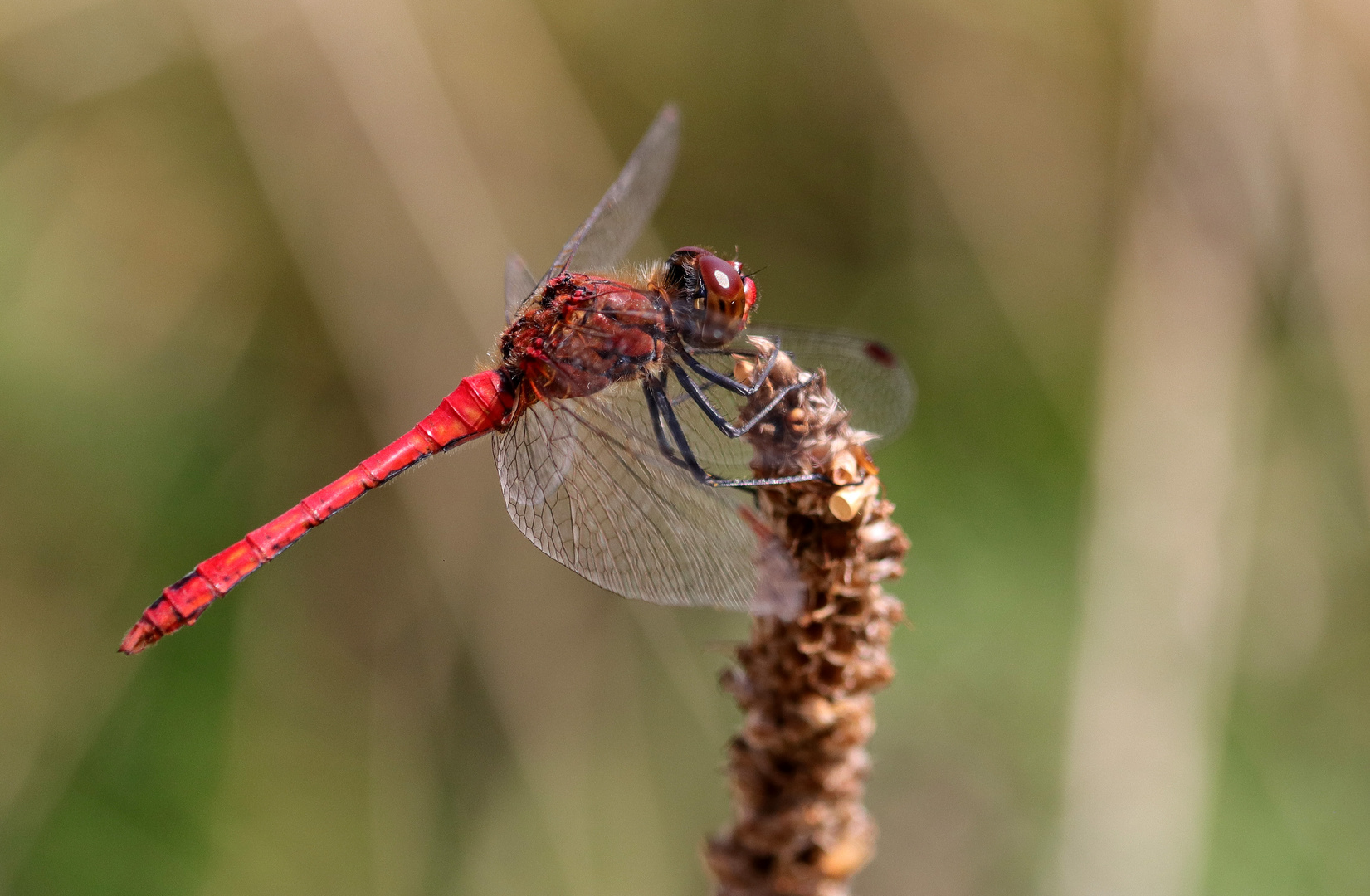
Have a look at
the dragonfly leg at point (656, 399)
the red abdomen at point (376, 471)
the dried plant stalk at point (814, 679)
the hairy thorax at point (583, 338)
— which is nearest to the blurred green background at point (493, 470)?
the red abdomen at point (376, 471)

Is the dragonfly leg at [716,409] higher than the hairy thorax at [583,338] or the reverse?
the reverse

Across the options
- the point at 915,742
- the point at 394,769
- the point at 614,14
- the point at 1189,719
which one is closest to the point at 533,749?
the point at 394,769

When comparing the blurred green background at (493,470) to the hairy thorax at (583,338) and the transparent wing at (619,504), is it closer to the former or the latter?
the hairy thorax at (583,338)

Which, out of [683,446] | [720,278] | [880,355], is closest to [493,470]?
[683,446]

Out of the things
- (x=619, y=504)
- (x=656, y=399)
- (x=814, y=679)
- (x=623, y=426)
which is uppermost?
(x=656, y=399)

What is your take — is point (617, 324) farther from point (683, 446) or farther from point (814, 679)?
point (814, 679)
